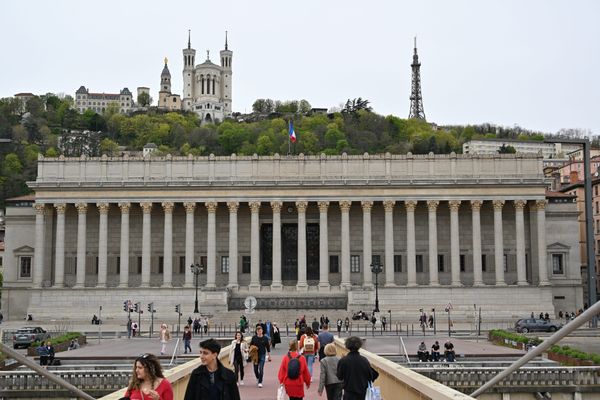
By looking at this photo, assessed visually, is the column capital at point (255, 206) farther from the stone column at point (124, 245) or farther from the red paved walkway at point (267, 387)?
the red paved walkway at point (267, 387)

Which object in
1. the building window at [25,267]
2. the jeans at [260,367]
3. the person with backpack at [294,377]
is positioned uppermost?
the building window at [25,267]

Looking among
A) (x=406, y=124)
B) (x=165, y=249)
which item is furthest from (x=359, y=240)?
(x=406, y=124)

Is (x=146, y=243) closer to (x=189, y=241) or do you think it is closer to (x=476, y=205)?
(x=189, y=241)

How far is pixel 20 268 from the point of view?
8950 cm

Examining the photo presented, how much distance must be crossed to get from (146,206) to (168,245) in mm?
4500

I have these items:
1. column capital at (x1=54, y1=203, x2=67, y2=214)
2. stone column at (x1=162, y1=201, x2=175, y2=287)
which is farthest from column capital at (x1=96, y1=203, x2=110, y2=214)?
stone column at (x1=162, y1=201, x2=175, y2=287)

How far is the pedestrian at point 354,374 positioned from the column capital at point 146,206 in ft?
233

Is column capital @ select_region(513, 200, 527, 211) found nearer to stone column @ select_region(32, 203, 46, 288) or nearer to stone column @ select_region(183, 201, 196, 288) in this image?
stone column @ select_region(183, 201, 196, 288)

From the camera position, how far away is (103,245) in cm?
8612

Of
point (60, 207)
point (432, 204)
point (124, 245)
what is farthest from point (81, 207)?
point (432, 204)

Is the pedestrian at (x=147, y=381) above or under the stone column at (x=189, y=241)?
under

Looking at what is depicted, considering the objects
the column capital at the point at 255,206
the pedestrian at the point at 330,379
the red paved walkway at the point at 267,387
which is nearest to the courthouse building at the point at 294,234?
the column capital at the point at 255,206

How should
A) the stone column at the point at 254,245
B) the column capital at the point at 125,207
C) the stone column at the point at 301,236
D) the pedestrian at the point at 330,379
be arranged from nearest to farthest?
the pedestrian at the point at 330,379, the stone column at the point at 254,245, the stone column at the point at 301,236, the column capital at the point at 125,207

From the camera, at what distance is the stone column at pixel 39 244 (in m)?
85.4
